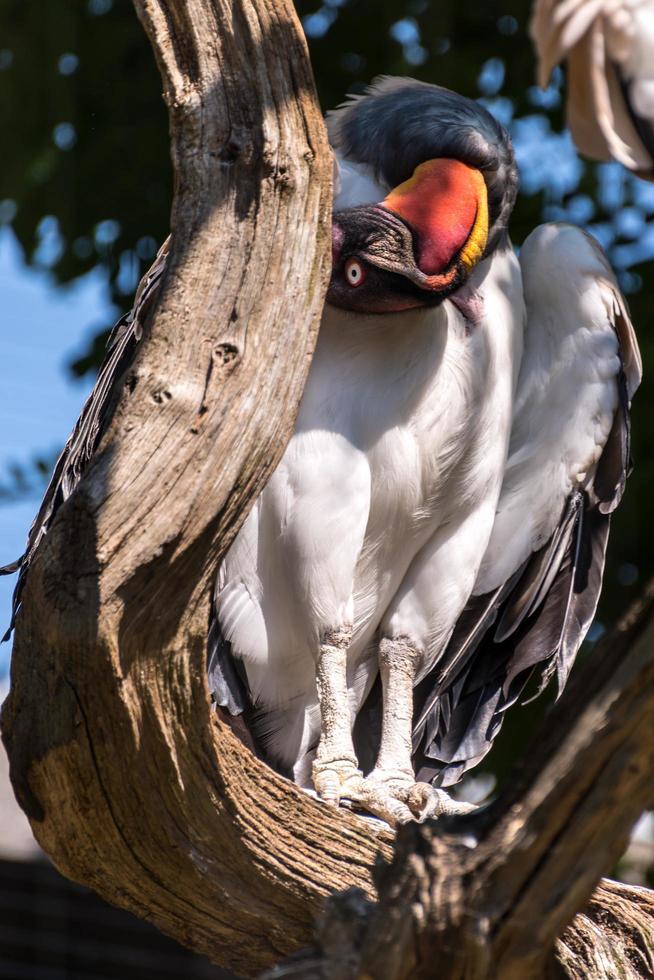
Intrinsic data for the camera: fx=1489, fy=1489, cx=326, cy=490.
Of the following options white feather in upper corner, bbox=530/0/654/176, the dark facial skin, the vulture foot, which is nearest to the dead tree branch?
white feather in upper corner, bbox=530/0/654/176

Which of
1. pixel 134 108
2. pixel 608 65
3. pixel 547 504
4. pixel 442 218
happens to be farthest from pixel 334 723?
pixel 134 108

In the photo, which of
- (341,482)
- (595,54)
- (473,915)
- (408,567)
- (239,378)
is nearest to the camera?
(473,915)

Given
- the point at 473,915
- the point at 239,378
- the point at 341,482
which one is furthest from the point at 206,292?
the point at 341,482

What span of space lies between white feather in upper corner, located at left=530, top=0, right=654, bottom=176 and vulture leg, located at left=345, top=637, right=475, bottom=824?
1148mm

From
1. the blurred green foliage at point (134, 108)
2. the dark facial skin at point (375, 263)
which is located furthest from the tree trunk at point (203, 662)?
the blurred green foliage at point (134, 108)

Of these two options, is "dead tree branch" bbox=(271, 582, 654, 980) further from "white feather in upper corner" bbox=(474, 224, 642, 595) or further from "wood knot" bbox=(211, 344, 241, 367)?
"white feather in upper corner" bbox=(474, 224, 642, 595)

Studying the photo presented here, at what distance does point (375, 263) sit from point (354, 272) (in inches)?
2.0

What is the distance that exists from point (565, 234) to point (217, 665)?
1.15 m

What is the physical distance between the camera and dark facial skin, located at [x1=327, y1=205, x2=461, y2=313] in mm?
2729

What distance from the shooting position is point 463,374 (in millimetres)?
2967

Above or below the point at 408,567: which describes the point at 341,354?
above

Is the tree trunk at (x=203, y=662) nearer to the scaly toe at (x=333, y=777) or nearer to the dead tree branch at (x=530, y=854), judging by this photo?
the dead tree branch at (x=530, y=854)

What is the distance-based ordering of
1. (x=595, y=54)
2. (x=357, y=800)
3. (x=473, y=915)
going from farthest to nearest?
(x=357, y=800), (x=595, y=54), (x=473, y=915)

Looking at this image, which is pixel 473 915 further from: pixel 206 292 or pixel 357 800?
pixel 357 800
